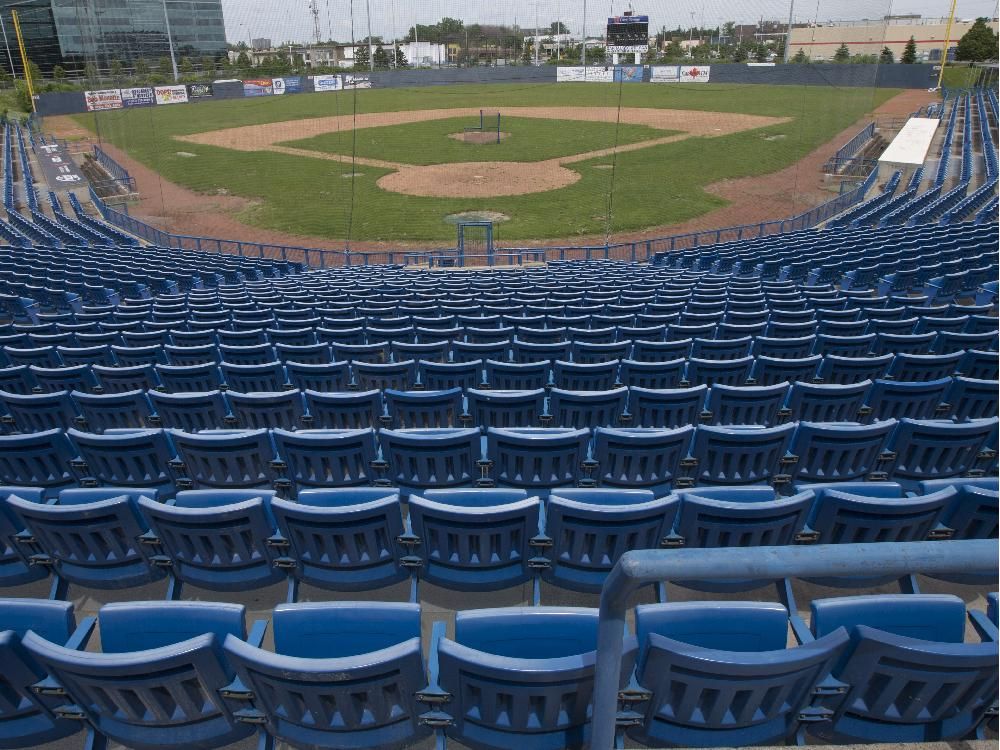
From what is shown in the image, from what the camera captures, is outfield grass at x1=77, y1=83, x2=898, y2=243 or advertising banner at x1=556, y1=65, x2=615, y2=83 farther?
advertising banner at x1=556, y1=65, x2=615, y2=83

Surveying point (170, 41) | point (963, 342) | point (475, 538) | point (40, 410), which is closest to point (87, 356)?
point (40, 410)

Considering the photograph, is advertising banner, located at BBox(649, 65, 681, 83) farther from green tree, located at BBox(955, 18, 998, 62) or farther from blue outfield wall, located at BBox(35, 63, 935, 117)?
green tree, located at BBox(955, 18, 998, 62)

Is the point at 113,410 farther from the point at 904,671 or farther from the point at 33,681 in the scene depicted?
the point at 904,671

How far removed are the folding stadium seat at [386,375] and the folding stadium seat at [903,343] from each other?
479 centimetres

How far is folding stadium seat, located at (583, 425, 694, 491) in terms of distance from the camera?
4617 mm

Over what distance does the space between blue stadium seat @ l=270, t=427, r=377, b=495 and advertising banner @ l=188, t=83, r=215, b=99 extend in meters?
39.0

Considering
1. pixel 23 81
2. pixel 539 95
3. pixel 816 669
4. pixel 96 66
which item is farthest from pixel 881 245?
pixel 23 81

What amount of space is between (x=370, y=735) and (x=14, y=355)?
6.91 meters

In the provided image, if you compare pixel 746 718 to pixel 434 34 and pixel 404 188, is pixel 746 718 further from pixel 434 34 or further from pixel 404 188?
pixel 434 34

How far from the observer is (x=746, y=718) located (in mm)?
2617

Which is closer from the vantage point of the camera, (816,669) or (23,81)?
(816,669)

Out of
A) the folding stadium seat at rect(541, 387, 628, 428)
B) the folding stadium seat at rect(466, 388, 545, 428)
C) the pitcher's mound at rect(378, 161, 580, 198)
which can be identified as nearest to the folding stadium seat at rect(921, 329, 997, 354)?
the folding stadium seat at rect(541, 387, 628, 428)

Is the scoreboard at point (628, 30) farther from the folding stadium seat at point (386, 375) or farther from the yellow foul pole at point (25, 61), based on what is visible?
the yellow foul pole at point (25, 61)

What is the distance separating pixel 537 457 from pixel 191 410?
121 inches
